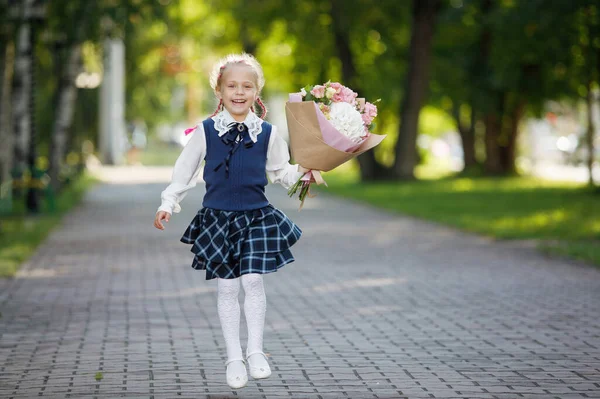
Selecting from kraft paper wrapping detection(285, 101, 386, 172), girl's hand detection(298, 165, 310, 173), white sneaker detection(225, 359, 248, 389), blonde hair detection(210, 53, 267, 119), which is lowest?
white sneaker detection(225, 359, 248, 389)

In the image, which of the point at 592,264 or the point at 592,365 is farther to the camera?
the point at 592,264

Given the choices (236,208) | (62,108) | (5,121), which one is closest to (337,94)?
(236,208)

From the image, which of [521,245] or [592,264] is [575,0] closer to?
[521,245]

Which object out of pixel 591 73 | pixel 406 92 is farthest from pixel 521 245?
pixel 406 92

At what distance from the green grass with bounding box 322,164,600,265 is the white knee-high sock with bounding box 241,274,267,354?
779 centimetres

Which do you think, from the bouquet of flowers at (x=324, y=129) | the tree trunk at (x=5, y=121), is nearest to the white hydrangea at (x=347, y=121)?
the bouquet of flowers at (x=324, y=129)

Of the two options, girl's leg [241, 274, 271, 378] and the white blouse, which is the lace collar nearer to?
the white blouse

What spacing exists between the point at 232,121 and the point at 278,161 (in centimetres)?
33

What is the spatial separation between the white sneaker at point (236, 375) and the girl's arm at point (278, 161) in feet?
3.20

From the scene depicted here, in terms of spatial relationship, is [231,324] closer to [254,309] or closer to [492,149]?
[254,309]

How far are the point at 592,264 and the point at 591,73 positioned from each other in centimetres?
1565

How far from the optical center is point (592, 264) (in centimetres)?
1289

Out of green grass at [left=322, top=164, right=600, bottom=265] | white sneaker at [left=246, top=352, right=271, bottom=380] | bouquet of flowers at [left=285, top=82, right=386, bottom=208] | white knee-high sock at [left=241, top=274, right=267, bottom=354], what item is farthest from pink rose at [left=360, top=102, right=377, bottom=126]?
green grass at [left=322, top=164, right=600, bottom=265]

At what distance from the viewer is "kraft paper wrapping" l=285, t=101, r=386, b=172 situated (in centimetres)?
587
